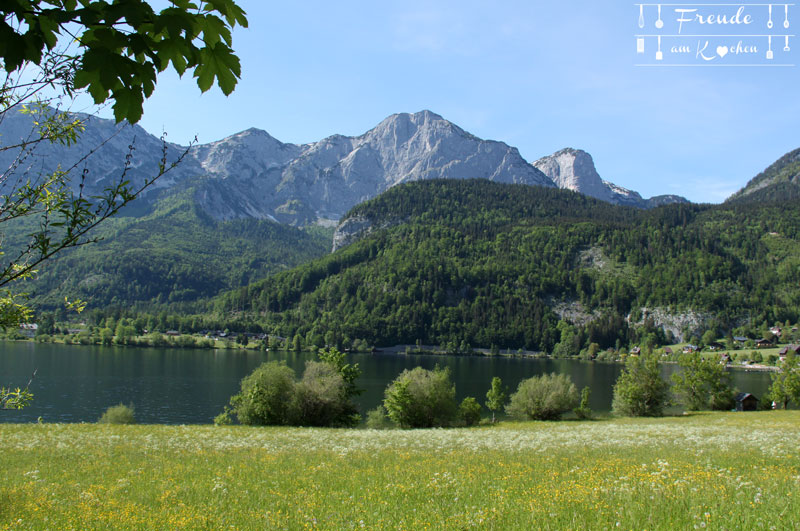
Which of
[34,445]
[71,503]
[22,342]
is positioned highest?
[71,503]

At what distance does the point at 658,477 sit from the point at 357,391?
165ft

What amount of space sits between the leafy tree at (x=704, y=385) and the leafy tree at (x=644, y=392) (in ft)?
29.2

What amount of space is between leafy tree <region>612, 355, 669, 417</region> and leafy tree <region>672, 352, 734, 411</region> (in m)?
8.91

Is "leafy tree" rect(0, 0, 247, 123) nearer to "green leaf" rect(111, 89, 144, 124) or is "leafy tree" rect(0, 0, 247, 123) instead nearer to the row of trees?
"green leaf" rect(111, 89, 144, 124)

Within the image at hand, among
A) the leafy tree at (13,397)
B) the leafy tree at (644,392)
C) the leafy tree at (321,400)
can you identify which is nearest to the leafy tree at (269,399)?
the leafy tree at (321,400)

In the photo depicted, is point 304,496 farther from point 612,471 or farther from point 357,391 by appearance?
point 357,391

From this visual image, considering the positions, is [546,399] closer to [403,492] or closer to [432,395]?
[432,395]

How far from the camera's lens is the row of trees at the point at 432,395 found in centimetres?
5241

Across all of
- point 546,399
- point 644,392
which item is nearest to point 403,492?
point 546,399

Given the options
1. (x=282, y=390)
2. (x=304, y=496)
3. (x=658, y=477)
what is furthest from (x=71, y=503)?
(x=282, y=390)

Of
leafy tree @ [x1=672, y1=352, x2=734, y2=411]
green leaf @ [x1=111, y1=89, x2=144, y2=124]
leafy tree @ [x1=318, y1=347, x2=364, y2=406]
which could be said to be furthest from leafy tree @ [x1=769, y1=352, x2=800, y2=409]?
green leaf @ [x1=111, y1=89, x2=144, y2=124]

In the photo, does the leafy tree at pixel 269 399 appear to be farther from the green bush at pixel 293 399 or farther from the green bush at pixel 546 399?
the green bush at pixel 546 399

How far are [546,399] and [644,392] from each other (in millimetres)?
17329

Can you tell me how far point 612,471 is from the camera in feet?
41.1
